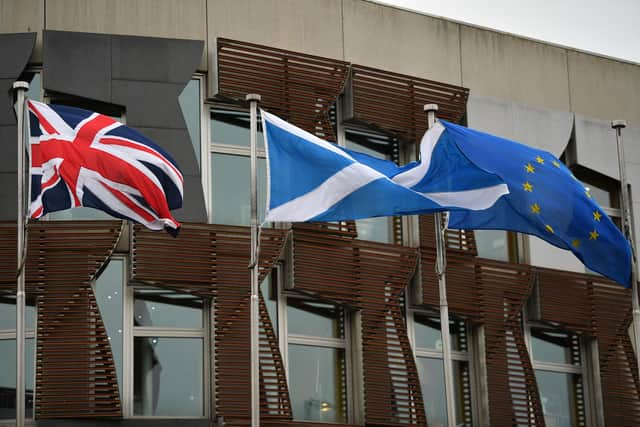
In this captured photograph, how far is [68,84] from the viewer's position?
25.6 metres

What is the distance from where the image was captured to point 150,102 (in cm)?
2594

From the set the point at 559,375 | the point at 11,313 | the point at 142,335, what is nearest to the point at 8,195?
the point at 11,313

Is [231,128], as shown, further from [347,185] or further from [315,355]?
[347,185]

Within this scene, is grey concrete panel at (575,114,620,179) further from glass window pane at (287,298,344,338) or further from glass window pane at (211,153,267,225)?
glass window pane at (211,153,267,225)

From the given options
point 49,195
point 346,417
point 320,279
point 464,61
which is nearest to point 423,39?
point 464,61

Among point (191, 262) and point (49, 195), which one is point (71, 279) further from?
point (49, 195)

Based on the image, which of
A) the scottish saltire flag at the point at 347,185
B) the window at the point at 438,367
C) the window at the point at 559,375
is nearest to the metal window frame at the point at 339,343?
the window at the point at 438,367

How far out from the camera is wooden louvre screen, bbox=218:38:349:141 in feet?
86.7

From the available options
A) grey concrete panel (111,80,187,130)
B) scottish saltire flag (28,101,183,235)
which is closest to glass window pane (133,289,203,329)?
grey concrete panel (111,80,187,130)

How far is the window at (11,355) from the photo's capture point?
24.4 meters

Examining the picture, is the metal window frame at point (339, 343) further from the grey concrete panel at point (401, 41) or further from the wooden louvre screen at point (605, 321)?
the grey concrete panel at point (401, 41)

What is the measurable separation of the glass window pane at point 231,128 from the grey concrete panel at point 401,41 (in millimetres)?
2430

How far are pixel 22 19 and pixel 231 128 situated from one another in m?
4.04

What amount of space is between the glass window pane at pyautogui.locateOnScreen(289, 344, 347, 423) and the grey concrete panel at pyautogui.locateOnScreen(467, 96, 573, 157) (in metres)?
5.58
